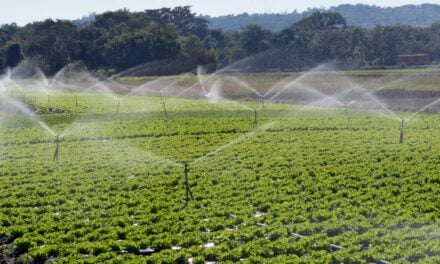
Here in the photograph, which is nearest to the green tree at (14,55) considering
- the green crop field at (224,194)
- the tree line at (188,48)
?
the tree line at (188,48)

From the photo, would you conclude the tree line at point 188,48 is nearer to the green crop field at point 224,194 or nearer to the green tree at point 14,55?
the green tree at point 14,55

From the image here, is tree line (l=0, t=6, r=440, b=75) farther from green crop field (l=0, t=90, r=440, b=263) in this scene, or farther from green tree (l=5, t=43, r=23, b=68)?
green crop field (l=0, t=90, r=440, b=263)

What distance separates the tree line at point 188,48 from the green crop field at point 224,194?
61.0 meters

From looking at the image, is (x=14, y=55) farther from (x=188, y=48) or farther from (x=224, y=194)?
(x=224, y=194)

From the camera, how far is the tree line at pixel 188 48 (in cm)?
9825

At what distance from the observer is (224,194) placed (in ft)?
68.4

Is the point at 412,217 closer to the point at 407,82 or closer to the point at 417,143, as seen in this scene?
the point at 417,143

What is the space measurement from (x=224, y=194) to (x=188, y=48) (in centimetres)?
8517

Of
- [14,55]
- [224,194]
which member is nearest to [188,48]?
[14,55]

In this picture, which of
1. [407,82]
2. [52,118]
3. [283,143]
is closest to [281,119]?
[283,143]

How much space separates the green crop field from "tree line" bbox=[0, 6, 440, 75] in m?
61.0

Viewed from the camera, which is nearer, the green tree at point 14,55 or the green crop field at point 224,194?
the green crop field at point 224,194

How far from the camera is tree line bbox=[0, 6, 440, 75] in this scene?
98.2 m

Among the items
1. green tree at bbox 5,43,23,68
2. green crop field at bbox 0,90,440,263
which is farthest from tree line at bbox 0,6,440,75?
green crop field at bbox 0,90,440,263
